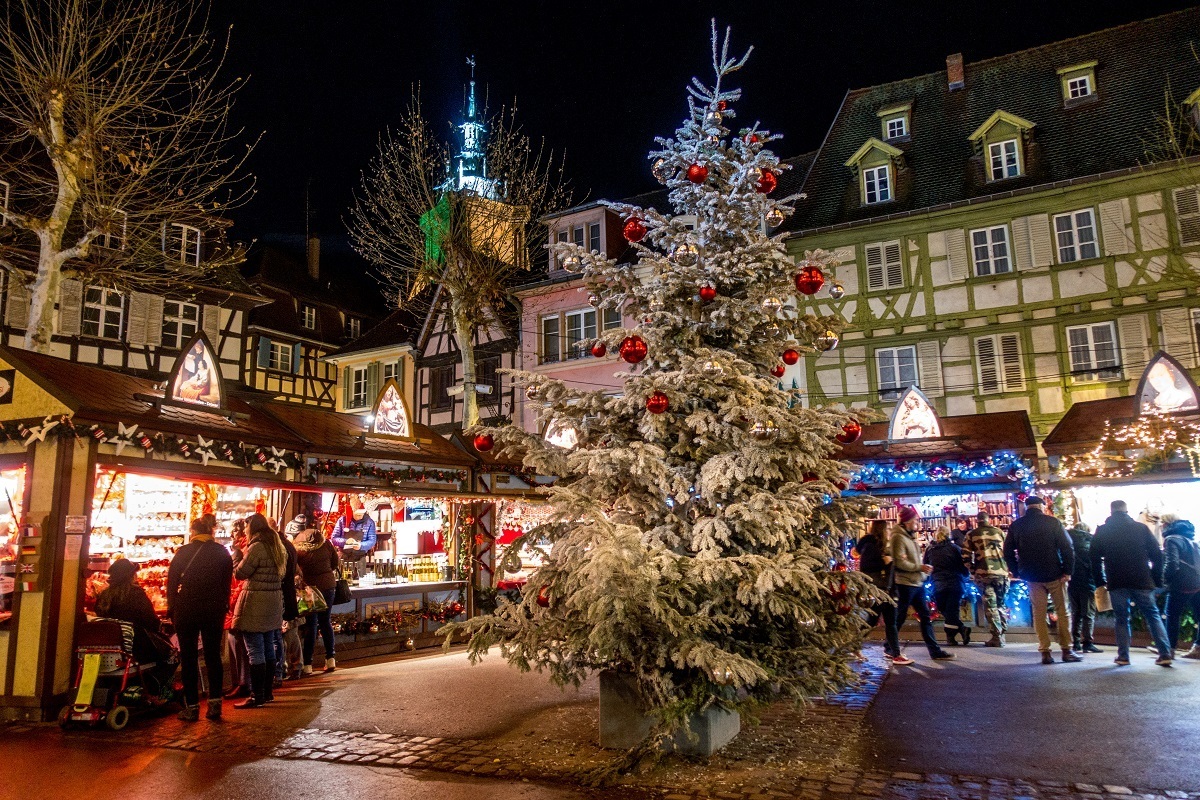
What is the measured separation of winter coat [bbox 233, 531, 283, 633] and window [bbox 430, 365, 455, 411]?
21859 mm

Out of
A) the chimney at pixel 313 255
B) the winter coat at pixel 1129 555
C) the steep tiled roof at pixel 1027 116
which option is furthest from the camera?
the chimney at pixel 313 255

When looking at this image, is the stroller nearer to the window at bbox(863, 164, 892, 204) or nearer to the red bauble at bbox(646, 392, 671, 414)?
the red bauble at bbox(646, 392, 671, 414)

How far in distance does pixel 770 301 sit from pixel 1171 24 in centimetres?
2213

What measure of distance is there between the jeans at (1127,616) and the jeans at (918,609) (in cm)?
193

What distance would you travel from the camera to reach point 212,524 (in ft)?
28.0

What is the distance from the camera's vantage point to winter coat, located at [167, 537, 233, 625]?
805 cm

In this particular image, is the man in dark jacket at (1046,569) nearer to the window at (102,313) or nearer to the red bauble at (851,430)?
the red bauble at (851,430)

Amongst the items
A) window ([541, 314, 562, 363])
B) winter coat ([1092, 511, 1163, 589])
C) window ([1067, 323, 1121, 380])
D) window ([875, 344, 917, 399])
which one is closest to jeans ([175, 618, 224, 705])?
winter coat ([1092, 511, 1163, 589])

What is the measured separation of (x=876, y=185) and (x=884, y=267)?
105 inches

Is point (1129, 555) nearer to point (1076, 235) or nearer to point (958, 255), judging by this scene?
point (1076, 235)

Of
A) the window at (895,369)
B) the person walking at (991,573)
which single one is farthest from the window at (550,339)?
the person walking at (991,573)

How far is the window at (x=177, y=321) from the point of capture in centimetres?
2725

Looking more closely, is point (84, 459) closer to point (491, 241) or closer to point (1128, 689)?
point (1128, 689)

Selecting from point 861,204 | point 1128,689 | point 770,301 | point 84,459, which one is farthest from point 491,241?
point 1128,689
